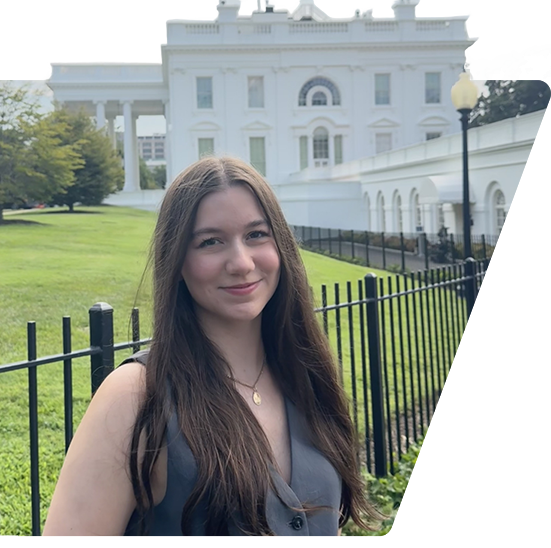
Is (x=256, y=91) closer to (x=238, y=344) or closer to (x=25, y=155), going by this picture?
(x=25, y=155)

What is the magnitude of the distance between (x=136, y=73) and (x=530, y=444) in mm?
50376

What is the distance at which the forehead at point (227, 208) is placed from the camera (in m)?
1.57

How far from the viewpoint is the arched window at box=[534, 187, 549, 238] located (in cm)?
1834

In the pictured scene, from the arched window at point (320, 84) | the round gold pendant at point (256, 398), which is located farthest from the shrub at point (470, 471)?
the arched window at point (320, 84)

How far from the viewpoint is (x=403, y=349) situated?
526cm

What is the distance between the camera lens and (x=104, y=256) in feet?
37.8

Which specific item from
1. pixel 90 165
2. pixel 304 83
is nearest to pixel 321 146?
pixel 304 83

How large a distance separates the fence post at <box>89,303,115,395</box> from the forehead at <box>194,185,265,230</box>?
2.90ft

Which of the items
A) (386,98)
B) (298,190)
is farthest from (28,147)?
(386,98)

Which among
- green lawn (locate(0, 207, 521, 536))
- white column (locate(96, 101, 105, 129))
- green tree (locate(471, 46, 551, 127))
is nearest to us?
green lawn (locate(0, 207, 521, 536))

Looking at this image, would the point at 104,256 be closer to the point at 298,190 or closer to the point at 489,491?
the point at 489,491

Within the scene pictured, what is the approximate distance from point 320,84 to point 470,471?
45438mm

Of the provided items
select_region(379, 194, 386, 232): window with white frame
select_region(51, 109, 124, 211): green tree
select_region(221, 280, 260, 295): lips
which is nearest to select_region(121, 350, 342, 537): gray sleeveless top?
select_region(221, 280, 260, 295): lips

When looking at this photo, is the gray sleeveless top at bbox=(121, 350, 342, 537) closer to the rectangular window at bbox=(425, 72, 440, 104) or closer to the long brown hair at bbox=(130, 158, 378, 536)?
the long brown hair at bbox=(130, 158, 378, 536)
